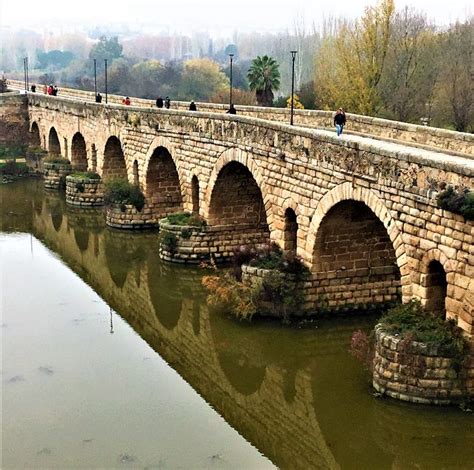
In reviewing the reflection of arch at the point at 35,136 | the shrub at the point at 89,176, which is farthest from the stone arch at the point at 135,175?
the reflection of arch at the point at 35,136

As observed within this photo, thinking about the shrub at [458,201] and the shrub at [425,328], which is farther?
the shrub at [425,328]

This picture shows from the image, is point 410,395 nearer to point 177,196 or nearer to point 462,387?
point 462,387

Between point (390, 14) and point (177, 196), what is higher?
point (390, 14)

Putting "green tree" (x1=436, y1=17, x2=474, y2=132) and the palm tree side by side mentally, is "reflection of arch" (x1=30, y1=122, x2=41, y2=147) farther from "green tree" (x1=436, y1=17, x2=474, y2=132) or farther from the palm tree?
"green tree" (x1=436, y1=17, x2=474, y2=132)

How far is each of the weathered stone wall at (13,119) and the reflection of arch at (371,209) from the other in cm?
2899

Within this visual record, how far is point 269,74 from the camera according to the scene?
133 ft

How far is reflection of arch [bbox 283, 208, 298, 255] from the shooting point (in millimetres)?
19156

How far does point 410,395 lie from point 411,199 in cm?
345

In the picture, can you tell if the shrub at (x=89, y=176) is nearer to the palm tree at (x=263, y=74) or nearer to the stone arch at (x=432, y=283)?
the palm tree at (x=263, y=74)

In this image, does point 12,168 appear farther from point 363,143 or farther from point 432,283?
point 432,283

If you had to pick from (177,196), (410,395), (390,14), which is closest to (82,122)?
(177,196)

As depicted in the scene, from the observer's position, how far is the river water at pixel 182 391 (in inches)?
512

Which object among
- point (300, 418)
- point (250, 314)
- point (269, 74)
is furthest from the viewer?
point (269, 74)

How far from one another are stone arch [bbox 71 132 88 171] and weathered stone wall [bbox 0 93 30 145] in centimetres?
735
